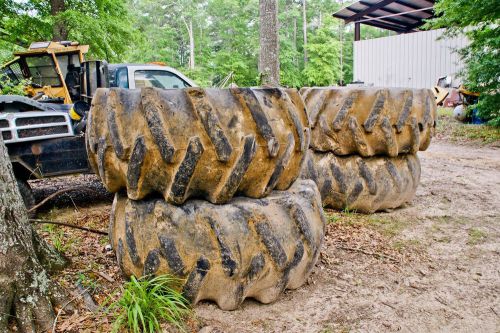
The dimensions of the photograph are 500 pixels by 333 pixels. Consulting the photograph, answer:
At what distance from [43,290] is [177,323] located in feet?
2.33

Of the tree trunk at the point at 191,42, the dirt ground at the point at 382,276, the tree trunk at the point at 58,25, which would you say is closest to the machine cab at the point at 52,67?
the dirt ground at the point at 382,276

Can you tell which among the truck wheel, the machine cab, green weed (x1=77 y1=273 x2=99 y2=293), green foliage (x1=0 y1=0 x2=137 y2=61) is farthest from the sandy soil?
green foliage (x1=0 y1=0 x2=137 y2=61)

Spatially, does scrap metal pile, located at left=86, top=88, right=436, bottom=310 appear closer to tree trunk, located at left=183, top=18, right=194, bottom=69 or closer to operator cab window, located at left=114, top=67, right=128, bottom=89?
operator cab window, located at left=114, top=67, right=128, bottom=89

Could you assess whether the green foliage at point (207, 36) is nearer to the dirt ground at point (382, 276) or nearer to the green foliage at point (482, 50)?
the green foliage at point (482, 50)

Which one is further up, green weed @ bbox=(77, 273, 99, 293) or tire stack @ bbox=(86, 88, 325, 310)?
tire stack @ bbox=(86, 88, 325, 310)

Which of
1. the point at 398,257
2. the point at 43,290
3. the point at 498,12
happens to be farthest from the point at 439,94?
the point at 43,290

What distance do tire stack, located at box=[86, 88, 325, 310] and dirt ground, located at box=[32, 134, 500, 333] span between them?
218 mm

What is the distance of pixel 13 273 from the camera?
2039mm

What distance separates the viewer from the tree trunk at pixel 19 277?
200 centimetres

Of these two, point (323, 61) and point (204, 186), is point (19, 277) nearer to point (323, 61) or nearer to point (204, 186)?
point (204, 186)

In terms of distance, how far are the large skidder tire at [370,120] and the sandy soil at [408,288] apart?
0.73 meters

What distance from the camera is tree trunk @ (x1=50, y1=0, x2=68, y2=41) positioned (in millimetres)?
13719

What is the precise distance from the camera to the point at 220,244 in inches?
88.0

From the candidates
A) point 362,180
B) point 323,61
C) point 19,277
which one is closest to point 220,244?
point 19,277
